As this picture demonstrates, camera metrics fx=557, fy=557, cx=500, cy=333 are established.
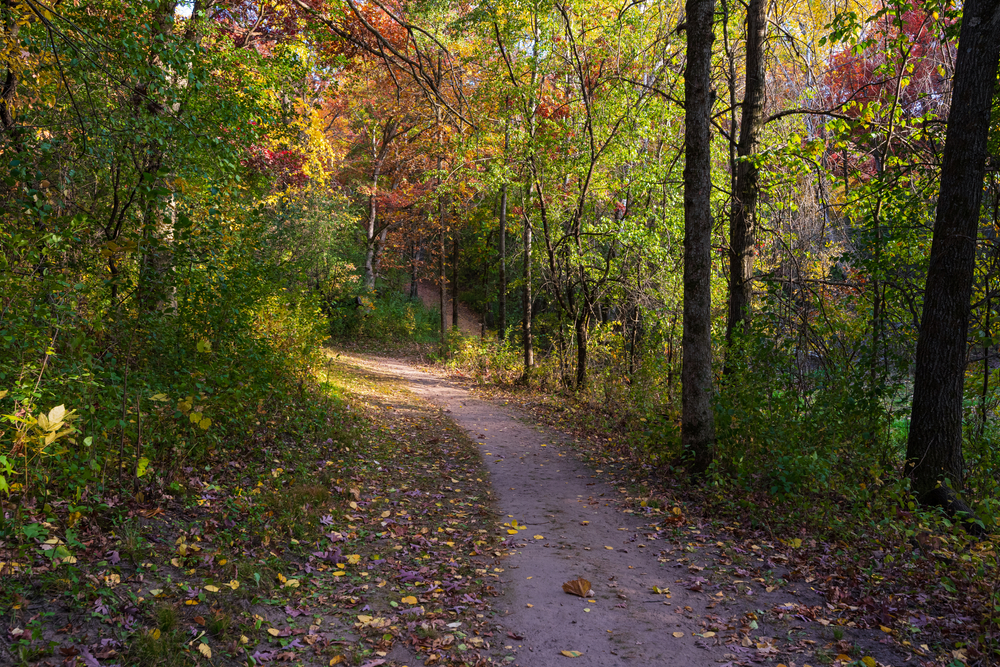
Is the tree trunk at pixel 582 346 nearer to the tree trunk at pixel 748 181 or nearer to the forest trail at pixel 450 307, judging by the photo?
the tree trunk at pixel 748 181

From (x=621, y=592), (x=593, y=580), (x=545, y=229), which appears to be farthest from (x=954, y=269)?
(x=545, y=229)

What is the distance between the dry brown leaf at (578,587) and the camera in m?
4.58

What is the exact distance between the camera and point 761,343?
272 inches

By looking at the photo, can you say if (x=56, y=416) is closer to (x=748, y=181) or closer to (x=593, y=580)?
(x=593, y=580)

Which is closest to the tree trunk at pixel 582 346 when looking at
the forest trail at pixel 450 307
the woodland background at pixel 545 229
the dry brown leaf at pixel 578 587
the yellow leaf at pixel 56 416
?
the woodland background at pixel 545 229

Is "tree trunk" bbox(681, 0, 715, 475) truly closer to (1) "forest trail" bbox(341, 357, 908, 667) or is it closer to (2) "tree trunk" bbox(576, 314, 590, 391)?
(1) "forest trail" bbox(341, 357, 908, 667)

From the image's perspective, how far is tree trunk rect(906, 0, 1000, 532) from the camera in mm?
5387

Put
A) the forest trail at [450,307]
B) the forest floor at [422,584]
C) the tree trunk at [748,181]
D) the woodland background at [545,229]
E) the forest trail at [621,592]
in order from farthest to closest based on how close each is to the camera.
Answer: the forest trail at [450,307] → the tree trunk at [748,181] → the woodland background at [545,229] → the forest trail at [621,592] → the forest floor at [422,584]

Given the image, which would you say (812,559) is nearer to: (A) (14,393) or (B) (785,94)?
(A) (14,393)

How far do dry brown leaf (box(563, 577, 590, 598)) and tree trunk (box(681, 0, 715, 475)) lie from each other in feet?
9.19

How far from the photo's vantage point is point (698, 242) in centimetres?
689

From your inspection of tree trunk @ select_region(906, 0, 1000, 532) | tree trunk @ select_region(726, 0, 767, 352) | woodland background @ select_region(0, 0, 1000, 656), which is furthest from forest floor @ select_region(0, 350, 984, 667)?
tree trunk @ select_region(726, 0, 767, 352)

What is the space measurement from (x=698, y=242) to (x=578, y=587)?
14.2ft

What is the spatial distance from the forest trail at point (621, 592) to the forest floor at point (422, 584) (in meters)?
0.02
